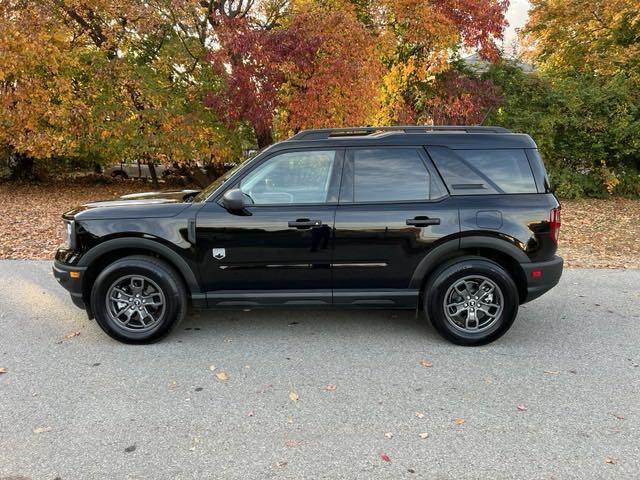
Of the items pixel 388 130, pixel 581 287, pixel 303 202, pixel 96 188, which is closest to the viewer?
pixel 303 202

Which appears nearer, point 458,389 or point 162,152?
point 458,389

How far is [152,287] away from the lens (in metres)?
4.11

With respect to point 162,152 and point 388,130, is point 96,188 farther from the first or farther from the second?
point 388,130

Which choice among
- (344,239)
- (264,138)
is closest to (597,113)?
(264,138)

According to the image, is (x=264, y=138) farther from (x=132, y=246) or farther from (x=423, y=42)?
(x=132, y=246)

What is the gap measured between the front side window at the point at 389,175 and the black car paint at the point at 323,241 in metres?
0.07

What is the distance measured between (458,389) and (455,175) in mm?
1769

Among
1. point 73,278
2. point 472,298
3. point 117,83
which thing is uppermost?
point 117,83

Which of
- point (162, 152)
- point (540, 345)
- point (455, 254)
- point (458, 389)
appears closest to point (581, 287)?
point (540, 345)

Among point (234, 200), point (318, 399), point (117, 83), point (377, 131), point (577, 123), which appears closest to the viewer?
point (318, 399)

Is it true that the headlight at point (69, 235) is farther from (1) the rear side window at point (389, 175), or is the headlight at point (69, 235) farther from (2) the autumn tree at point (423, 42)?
(2) the autumn tree at point (423, 42)

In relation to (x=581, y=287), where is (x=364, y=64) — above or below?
above

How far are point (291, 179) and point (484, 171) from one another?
166 cm

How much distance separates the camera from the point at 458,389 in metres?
3.36
